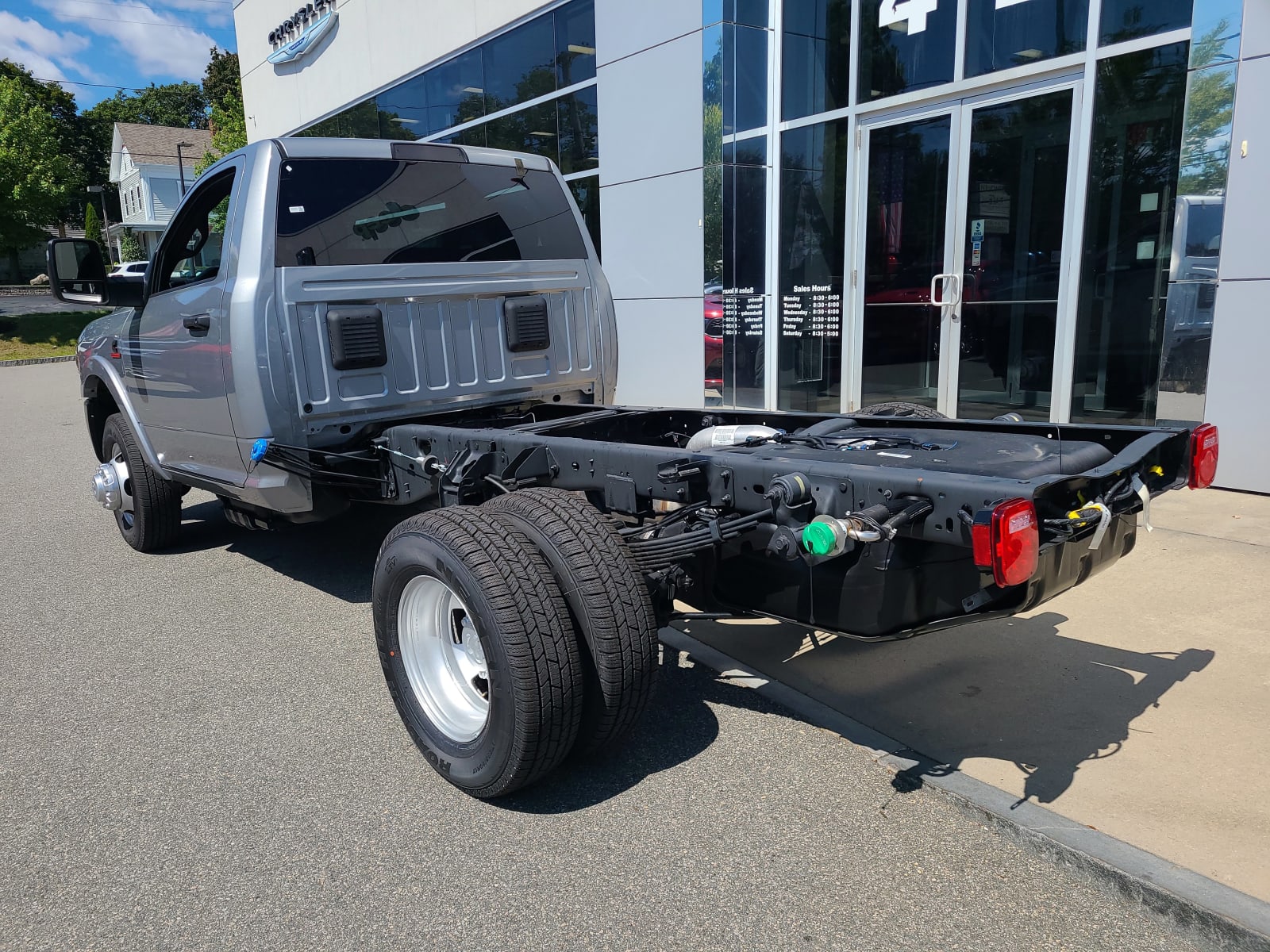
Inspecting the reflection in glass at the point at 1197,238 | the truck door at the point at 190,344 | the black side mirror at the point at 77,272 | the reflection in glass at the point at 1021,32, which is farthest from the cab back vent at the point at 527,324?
the reflection in glass at the point at 1021,32

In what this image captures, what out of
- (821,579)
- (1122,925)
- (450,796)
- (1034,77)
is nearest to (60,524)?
(450,796)

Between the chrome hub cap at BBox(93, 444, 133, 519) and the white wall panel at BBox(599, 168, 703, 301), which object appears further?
the white wall panel at BBox(599, 168, 703, 301)

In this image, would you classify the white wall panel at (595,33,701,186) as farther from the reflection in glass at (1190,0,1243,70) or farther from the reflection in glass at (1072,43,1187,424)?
the reflection in glass at (1190,0,1243,70)

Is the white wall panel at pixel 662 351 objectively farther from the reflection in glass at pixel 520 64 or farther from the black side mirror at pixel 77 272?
the black side mirror at pixel 77 272

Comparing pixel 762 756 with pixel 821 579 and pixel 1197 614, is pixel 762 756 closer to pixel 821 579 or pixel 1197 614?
pixel 821 579

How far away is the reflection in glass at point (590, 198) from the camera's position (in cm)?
1199

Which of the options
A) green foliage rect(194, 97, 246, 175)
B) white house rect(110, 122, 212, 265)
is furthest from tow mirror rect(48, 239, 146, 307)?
white house rect(110, 122, 212, 265)

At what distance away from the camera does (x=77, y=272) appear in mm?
5582

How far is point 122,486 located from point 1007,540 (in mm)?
5727

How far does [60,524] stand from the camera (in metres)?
7.40

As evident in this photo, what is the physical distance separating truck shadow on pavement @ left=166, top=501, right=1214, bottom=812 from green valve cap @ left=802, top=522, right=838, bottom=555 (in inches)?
42.6

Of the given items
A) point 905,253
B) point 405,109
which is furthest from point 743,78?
point 405,109

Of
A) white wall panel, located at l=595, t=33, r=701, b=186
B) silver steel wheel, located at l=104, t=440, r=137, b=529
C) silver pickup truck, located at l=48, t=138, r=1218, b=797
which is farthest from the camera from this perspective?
white wall panel, located at l=595, t=33, r=701, b=186

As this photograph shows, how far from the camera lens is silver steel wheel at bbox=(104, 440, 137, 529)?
6195 mm
